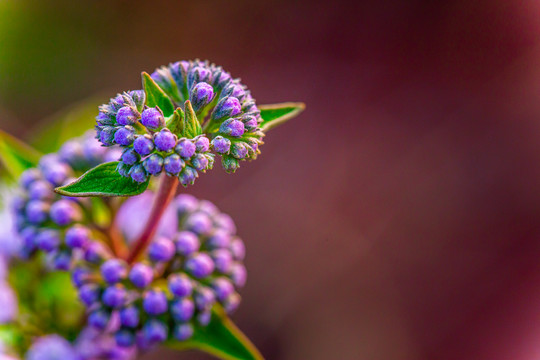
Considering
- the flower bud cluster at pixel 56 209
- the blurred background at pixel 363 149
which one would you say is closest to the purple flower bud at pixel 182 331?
the flower bud cluster at pixel 56 209

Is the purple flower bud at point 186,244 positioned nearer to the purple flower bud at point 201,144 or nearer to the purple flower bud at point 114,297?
the purple flower bud at point 114,297

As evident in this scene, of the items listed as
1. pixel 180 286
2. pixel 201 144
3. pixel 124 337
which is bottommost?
pixel 124 337

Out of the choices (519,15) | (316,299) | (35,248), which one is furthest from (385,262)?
(35,248)

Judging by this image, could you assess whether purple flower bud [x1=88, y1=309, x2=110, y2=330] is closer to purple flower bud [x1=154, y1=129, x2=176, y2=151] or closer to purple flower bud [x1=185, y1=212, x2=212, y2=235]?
purple flower bud [x1=185, y1=212, x2=212, y2=235]

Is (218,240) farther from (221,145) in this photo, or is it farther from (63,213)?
(221,145)

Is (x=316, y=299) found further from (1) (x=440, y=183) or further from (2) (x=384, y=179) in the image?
(1) (x=440, y=183)

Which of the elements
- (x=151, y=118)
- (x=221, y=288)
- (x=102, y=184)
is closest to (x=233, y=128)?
(x=151, y=118)
